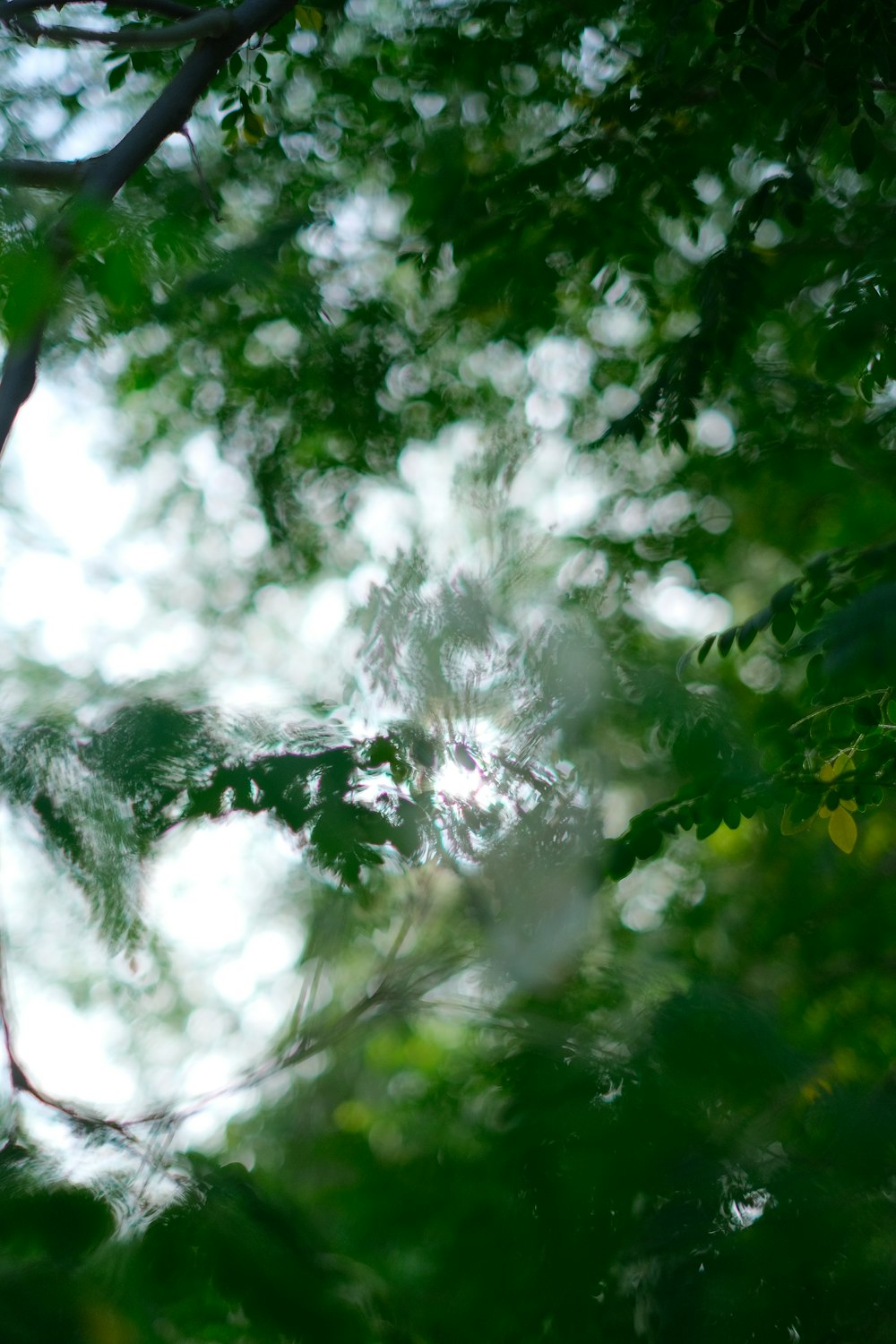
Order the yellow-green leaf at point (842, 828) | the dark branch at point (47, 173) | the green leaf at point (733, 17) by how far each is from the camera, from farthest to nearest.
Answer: the green leaf at point (733, 17), the yellow-green leaf at point (842, 828), the dark branch at point (47, 173)

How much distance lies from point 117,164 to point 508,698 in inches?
34.9

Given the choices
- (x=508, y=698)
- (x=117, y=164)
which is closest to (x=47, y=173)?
(x=117, y=164)

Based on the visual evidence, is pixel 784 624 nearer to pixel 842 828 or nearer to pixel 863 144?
pixel 842 828

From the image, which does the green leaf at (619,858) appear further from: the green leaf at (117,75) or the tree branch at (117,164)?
the green leaf at (117,75)

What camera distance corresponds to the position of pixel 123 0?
1310 millimetres

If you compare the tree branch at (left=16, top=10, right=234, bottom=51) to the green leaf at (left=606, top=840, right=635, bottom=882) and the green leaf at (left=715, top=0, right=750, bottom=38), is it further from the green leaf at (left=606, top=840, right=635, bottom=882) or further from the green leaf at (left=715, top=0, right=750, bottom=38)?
the green leaf at (left=606, top=840, right=635, bottom=882)

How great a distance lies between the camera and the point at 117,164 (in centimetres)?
122

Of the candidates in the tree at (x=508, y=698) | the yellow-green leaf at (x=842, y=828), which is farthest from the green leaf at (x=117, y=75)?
the yellow-green leaf at (x=842, y=828)

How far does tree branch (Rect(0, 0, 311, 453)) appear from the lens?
1.11 m

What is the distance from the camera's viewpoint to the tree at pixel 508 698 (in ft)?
3.56

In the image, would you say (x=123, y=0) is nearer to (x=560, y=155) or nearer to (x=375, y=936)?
(x=560, y=155)

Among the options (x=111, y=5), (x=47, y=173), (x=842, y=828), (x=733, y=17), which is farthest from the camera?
(x=733, y=17)

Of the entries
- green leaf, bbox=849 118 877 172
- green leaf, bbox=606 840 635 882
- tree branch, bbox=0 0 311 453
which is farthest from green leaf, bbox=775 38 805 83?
green leaf, bbox=606 840 635 882

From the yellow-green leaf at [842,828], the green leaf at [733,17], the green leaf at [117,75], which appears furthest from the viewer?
the green leaf at [117,75]
